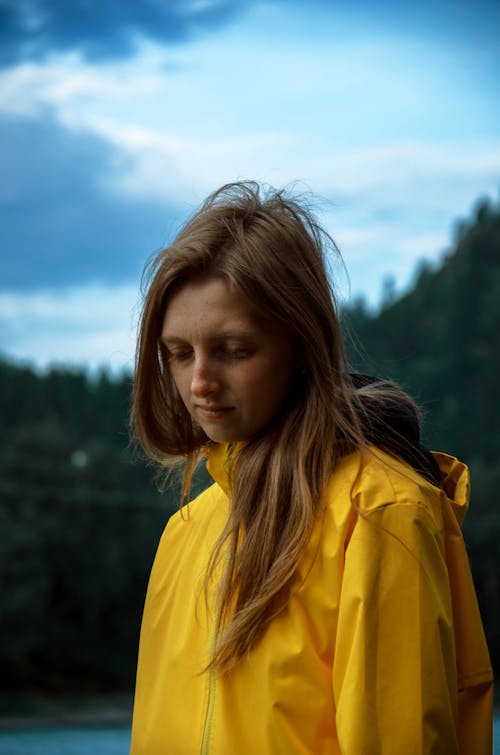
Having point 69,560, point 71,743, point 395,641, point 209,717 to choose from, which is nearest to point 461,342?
point 69,560

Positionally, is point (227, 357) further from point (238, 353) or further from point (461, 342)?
point (461, 342)

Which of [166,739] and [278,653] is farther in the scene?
[166,739]

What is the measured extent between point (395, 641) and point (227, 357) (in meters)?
0.48

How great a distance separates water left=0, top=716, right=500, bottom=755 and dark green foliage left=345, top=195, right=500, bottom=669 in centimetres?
2240

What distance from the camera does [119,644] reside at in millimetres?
36562

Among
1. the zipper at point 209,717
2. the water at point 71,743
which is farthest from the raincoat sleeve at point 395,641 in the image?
the water at point 71,743

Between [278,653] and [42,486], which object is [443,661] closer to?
[278,653]

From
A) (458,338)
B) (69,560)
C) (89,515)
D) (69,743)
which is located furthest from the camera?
(458,338)

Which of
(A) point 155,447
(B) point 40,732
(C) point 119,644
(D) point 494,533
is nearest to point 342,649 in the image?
(A) point 155,447

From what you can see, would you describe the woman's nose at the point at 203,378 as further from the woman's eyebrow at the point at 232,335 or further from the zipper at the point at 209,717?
the zipper at the point at 209,717

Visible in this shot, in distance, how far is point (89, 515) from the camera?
37.4 m

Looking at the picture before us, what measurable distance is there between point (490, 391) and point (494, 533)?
1459 cm

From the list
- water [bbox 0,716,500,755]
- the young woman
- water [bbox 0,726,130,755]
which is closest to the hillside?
water [bbox 0,726,130,755]

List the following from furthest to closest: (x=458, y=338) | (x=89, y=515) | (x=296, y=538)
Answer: (x=458, y=338) → (x=89, y=515) → (x=296, y=538)
